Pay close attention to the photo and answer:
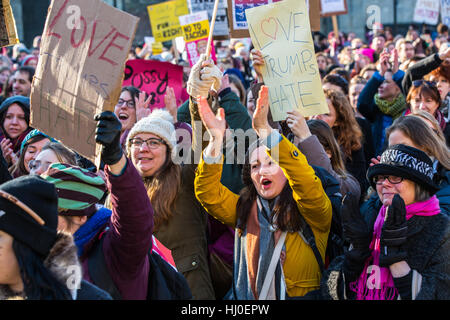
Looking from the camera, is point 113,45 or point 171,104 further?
point 171,104

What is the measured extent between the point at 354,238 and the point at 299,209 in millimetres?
464

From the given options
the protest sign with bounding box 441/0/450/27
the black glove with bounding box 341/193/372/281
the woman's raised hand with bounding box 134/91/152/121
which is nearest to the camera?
the black glove with bounding box 341/193/372/281

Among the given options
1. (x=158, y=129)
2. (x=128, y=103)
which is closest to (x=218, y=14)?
(x=128, y=103)

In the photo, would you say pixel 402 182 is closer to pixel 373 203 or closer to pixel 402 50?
pixel 373 203

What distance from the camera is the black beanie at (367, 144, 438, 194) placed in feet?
11.0

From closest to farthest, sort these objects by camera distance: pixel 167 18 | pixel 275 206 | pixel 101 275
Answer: pixel 101 275, pixel 275 206, pixel 167 18

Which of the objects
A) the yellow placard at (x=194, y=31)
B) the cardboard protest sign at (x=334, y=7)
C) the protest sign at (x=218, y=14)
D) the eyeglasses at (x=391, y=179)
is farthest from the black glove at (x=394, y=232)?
the cardboard protest sign at (x=334, y=7)

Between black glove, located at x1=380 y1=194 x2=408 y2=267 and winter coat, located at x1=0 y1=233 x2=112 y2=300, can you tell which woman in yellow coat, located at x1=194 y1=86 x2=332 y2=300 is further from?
winter coat, located at x1=0 y1=233 x2=112 y2=300

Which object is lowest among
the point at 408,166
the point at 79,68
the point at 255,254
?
the point at 255,254

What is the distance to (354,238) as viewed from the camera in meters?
3.23

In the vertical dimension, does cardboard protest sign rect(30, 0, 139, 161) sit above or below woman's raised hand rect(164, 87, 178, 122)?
above

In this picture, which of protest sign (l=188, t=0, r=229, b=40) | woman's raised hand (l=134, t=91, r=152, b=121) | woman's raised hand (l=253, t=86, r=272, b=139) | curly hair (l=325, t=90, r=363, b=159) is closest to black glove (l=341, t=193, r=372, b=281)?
woman's raised hand (l=253, t=86, r=272, b=139)

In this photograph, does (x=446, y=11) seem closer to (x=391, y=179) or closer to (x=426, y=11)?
(x=426, y=11)

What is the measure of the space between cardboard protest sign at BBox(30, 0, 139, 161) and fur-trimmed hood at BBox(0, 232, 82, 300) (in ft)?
2.22
